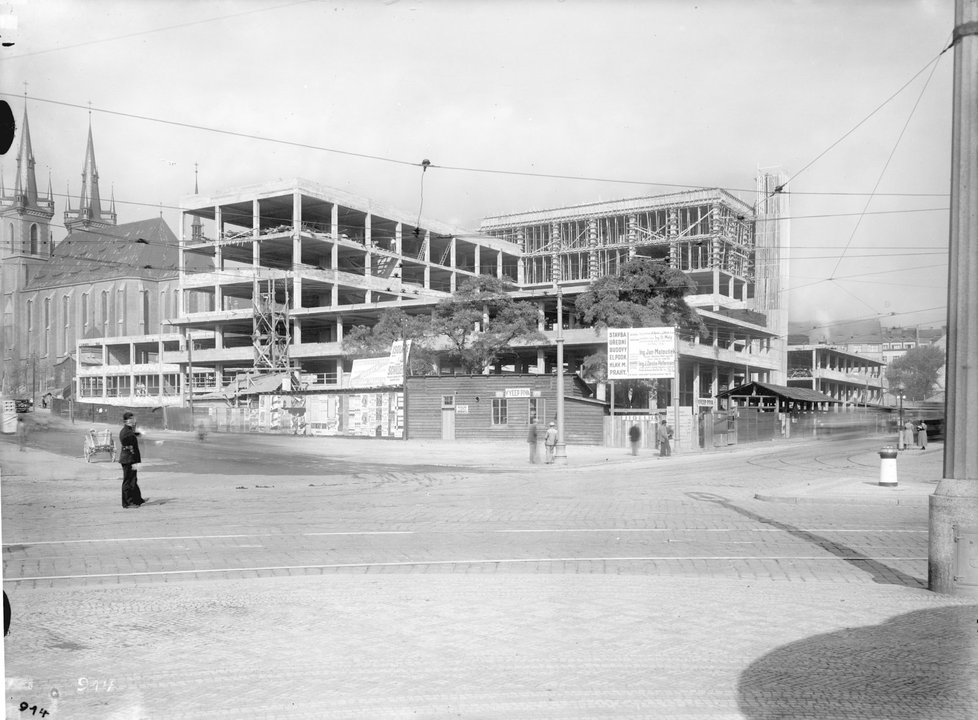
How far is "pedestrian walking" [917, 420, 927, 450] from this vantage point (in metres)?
33.0

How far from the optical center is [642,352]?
1447 inches

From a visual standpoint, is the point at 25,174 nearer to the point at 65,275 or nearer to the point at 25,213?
the point at 25,213

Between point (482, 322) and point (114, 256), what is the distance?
2025cm

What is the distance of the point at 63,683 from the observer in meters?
4.71

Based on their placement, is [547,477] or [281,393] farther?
[281,393]

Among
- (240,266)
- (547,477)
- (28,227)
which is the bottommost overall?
(547,477)

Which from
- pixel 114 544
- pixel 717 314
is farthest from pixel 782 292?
pixel 114 544

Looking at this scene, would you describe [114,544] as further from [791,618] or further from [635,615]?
[791,618]

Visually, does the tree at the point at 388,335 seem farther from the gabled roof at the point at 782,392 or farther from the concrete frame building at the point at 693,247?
the gabled roof at the point at 782,392

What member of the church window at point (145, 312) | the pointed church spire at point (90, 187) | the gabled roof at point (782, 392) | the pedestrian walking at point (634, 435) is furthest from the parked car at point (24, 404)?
the gabled roof at point (782, 392)

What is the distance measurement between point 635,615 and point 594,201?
2124 centimetres

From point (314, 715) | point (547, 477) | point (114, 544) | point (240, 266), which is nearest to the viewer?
point (314, 715)

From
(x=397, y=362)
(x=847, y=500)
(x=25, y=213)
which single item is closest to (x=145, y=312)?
(x=397, y=362)

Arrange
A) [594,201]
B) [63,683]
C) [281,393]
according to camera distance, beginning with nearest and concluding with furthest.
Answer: [63,683]
[594,201]
[281,393]
